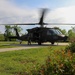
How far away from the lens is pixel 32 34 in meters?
34.2

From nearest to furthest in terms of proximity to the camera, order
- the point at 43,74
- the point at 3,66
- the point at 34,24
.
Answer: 1. the point at 43,74
2. the point at 3,66
3. the point at 34,24

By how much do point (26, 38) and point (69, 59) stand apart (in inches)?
1199

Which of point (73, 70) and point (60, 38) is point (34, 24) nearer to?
point (60, 38)

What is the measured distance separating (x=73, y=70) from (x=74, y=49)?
349 inches

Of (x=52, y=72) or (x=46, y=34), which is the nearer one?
(x=52, y=72)

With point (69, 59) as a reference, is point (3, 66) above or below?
below

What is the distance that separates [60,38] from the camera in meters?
31.9

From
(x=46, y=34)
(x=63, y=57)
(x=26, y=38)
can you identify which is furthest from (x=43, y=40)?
(x=63, y=57)

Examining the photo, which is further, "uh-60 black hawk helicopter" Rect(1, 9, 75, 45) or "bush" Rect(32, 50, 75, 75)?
"uh-60 black hawk helicopter" Rect(1, 9, 75, 45)

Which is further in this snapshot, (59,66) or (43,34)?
(43,34)

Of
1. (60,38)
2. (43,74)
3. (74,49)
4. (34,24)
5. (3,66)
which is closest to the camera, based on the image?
(43,74)

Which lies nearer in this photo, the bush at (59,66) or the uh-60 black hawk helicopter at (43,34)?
the bush at (59,66)

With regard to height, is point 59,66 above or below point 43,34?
above

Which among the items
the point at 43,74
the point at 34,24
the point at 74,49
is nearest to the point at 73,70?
the point at 43,74
